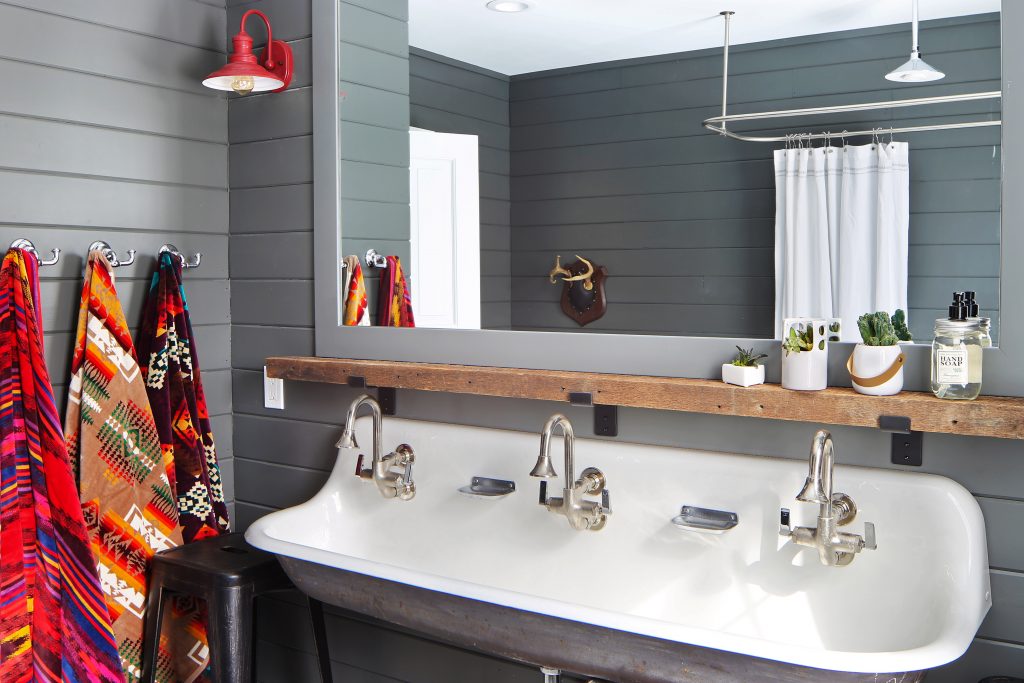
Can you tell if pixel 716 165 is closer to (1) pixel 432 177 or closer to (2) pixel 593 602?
(1) pixel 432 177

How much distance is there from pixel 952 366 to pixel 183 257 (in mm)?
1832

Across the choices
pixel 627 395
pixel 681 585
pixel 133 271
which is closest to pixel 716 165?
pixel 627 395

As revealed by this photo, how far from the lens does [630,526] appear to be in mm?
1795

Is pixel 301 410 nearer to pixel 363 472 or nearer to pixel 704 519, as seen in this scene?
pixel 363 472

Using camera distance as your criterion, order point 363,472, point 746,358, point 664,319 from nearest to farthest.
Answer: point 746,358 → point 664,319 → point 363,472

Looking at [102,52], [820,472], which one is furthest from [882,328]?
[102,52]

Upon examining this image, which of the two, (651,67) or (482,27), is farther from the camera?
(482,27)

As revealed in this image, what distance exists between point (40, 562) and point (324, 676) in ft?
2.46

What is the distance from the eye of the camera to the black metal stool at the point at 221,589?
192 centimetres

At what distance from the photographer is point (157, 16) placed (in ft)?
7.39

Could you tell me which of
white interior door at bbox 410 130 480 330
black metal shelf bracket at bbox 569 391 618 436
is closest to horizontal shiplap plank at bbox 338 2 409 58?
white interior door at bbox 410 130 480 330

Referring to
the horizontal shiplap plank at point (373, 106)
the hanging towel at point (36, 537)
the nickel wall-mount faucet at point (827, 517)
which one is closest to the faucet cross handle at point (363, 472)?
the hanging towel at point (36, 537)

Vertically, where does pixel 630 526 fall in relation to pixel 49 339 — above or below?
below

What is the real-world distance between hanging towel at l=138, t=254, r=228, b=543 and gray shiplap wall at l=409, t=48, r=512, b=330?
0.80 meters
